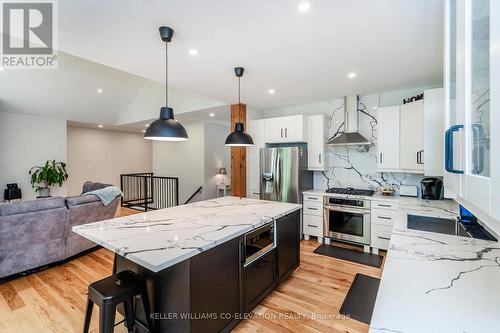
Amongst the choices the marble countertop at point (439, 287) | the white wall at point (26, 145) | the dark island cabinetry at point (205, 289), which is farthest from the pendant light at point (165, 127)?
the white wall at point (26, 145)

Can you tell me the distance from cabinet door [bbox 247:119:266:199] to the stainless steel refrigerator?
0.73 feet

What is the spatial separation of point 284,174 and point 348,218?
1.26 metres

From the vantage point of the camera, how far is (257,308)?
2.31 m

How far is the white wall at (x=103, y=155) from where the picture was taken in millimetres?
7254

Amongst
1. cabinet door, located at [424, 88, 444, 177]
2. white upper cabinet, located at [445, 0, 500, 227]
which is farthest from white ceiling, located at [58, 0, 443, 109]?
white upper cabinet, located at [445, 0, 500, 227]

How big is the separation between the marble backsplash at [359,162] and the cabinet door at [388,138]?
373 mm

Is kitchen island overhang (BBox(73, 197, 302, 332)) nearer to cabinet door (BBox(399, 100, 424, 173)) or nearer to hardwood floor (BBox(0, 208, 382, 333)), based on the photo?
hardwood floor (BBox(0, 208, 382, 333))

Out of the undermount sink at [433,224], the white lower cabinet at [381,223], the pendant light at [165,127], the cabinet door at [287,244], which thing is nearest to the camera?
the pendant light at [165,127]

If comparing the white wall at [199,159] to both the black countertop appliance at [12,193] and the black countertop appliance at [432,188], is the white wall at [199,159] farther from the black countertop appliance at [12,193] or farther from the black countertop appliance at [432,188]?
the black countertop appliance at [432,188]

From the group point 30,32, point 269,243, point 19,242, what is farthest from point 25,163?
point 269,243

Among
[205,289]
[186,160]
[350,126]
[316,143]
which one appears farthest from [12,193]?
[350,126]

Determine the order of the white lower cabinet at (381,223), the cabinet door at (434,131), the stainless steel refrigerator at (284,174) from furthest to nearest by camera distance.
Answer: the stainless steel refrigerator at (284,174) → the white lower cabinet at (381,223) → the cabinet door at (434,131)

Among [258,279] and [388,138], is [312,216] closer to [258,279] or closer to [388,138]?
[388,138]

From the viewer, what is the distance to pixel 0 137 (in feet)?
17.6
